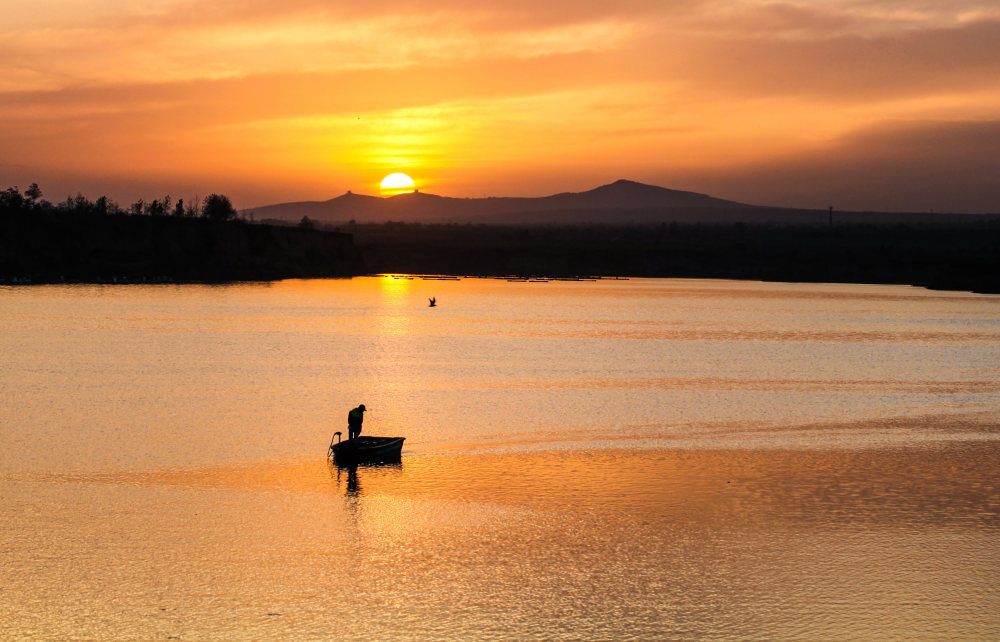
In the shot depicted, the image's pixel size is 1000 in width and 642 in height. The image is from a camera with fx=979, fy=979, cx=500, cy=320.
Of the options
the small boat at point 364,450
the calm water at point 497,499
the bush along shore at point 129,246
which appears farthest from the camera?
the bush along shore at point 129,246

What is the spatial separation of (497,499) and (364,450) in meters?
4.96

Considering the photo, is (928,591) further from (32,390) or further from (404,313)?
(404,313)

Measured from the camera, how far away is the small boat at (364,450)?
1033 inches

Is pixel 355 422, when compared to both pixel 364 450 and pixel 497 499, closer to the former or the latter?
pixel 364 450

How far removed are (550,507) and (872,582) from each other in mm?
7344

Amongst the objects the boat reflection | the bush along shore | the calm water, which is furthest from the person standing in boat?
the bush along shore

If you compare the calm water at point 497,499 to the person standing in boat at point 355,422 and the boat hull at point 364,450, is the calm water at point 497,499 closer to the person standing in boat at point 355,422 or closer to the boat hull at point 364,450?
the boat hull at point 364,450

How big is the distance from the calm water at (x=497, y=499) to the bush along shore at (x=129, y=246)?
352 ft

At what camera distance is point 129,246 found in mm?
163125

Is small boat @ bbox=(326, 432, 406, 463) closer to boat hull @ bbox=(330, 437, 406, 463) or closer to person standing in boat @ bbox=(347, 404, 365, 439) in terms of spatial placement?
boat hull @ bbox=(330, 437, 406, 463)

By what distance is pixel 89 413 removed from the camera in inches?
1331

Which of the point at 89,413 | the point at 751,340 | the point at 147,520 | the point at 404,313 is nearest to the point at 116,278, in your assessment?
the point at 404,313

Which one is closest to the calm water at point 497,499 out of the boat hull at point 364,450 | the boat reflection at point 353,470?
the boat reflection at point 353,470

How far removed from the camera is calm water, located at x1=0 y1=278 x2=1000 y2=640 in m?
15.8
